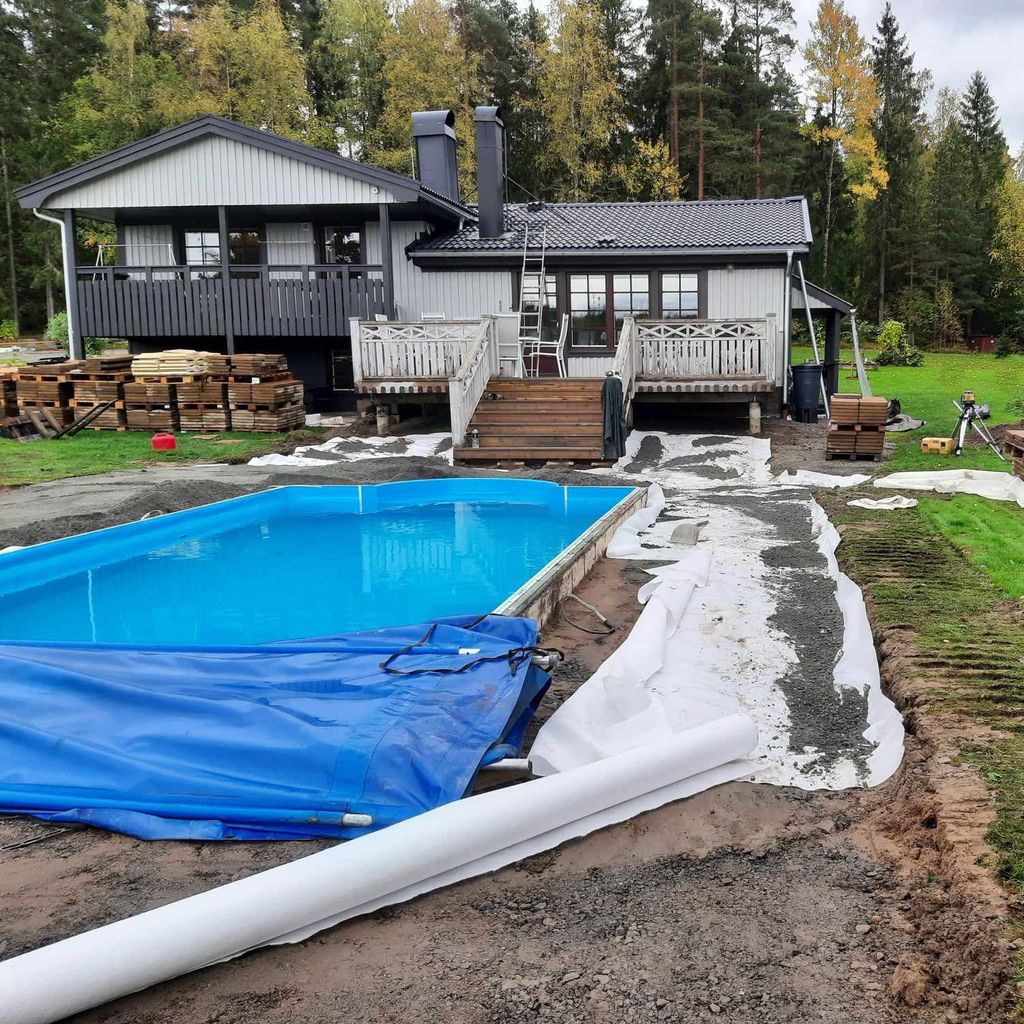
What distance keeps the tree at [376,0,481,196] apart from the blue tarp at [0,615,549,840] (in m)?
34.0

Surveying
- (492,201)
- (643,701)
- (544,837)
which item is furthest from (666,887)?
(492,201)

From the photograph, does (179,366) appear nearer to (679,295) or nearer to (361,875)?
(679,295)

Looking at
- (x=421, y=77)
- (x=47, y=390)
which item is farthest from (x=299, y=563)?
(x=421, y=77)

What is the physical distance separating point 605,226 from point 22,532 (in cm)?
1455

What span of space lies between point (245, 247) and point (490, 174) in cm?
540

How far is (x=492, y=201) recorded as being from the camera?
68.5ft

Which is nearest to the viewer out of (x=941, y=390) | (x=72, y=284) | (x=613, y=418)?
(x=613, y=418)

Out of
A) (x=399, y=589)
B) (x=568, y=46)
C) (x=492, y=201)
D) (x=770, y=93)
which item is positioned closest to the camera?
(x=399, y=589)

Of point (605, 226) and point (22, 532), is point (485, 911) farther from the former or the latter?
point (605, 226)

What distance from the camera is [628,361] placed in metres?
16.9

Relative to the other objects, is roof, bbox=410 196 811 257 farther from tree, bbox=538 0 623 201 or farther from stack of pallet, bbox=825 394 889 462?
tree, bbox=538 0 623 201

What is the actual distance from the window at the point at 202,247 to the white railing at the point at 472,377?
7297mm

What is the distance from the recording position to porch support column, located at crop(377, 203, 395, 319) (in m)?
19.4

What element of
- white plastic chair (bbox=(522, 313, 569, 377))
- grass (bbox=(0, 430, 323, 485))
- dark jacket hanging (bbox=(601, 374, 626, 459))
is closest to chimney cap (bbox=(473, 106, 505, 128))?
white plastic chair (bbox=(522, 313, 569, 377))
